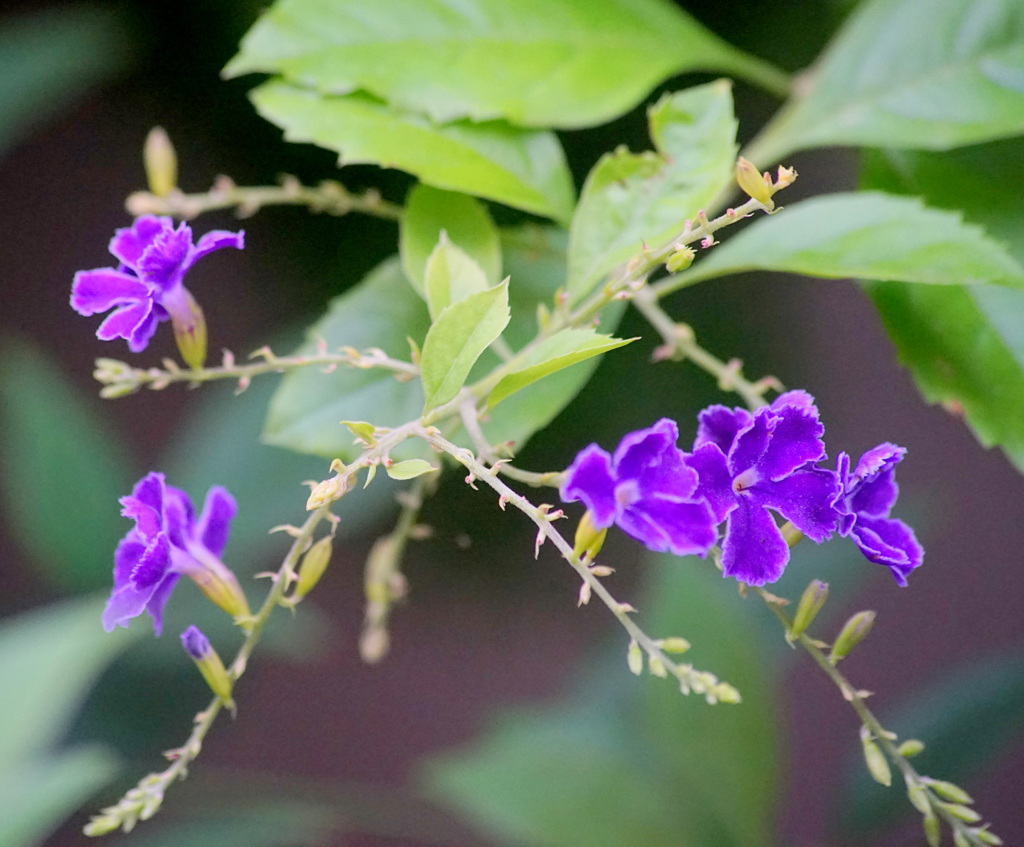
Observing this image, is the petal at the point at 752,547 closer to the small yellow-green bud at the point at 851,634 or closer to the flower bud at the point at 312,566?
the small yellow-green bud at the point at 851,634

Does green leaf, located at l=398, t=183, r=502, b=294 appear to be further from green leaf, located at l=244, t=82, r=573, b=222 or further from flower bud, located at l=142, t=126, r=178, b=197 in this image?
flower bud, located at l=142, t=126, r=178, b=197

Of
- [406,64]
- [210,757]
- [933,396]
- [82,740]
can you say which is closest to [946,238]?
[933,396]

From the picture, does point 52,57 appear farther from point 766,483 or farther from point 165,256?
point 766,483

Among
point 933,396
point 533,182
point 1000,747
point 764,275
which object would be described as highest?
point 533,182

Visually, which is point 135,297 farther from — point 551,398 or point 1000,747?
point 1000,747

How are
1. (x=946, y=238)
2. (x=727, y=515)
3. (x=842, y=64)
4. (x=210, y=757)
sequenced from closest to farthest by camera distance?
(x=727, y=515) < (x=946, y=238) < (x=842, y=64) < (x=210, y=757)

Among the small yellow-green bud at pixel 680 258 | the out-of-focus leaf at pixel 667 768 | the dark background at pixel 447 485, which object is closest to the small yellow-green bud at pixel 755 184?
the small yellow-green bud at pixel 680 258
